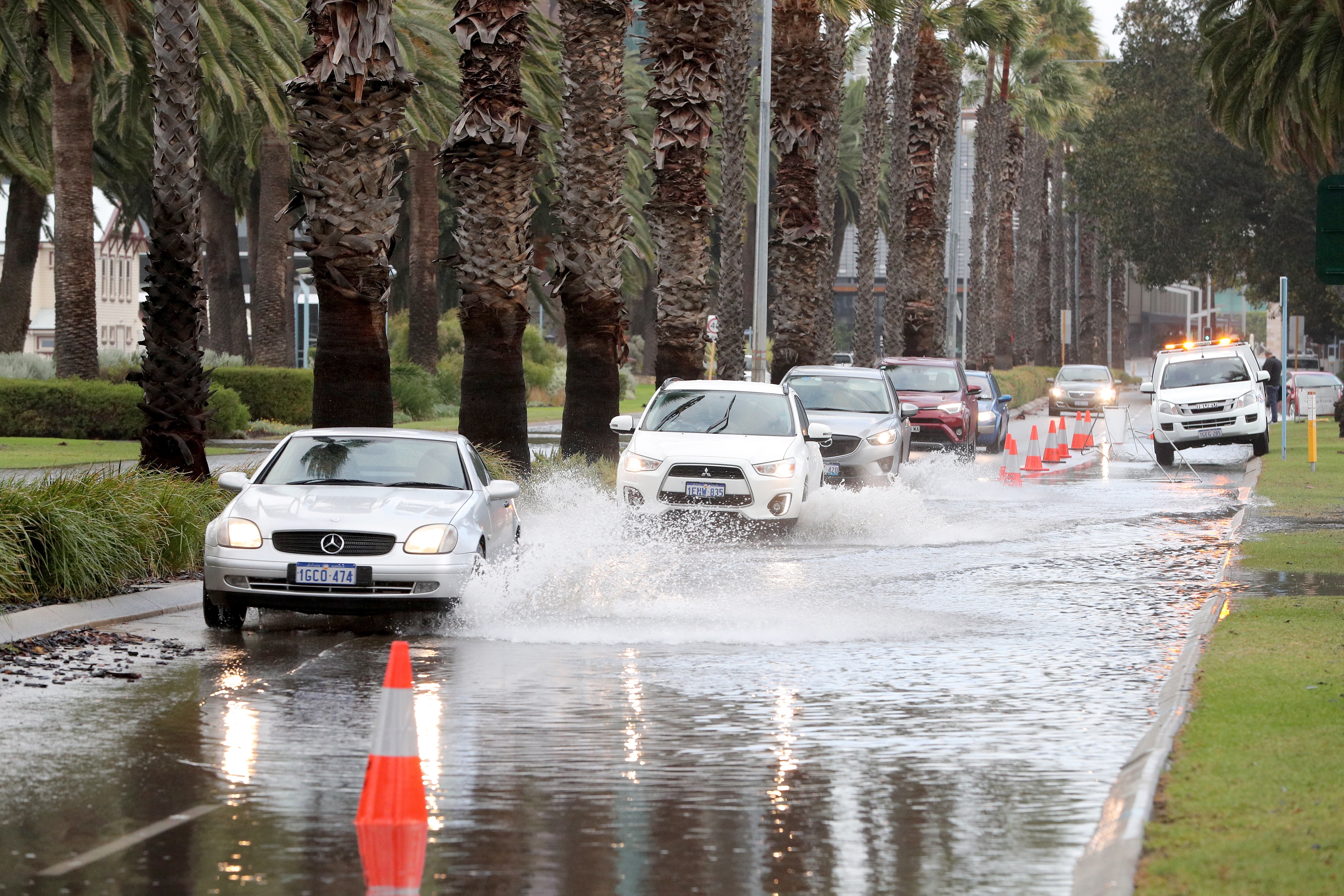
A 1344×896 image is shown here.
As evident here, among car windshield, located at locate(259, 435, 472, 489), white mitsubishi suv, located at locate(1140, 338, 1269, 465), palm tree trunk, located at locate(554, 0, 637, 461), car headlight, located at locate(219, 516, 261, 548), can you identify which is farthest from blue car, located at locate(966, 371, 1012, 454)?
car headlight, located at locate(219, 516, 261, 548)

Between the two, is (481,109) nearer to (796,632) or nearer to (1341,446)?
(796,632)

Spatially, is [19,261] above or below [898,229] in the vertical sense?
below

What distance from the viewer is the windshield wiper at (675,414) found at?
2061 cm

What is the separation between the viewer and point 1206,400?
34031 mm

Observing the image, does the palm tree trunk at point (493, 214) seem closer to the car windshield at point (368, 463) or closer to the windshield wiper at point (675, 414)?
the windshield wiper at point (675, 414)

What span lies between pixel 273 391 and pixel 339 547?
27766 mm

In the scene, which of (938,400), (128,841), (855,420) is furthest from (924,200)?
(128,841)

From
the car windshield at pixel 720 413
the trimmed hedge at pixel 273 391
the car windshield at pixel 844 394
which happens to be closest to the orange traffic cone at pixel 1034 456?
the car windshield at pixel 844 394

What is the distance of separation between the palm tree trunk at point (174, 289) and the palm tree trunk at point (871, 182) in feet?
100

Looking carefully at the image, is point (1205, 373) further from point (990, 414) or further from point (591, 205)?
point (591, 205)

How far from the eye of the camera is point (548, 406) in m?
56.0

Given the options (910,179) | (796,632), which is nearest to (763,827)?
(796,632)

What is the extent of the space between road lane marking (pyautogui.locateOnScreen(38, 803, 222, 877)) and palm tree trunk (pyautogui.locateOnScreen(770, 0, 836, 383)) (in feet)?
94.9

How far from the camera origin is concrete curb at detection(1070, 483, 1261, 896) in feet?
20.5
